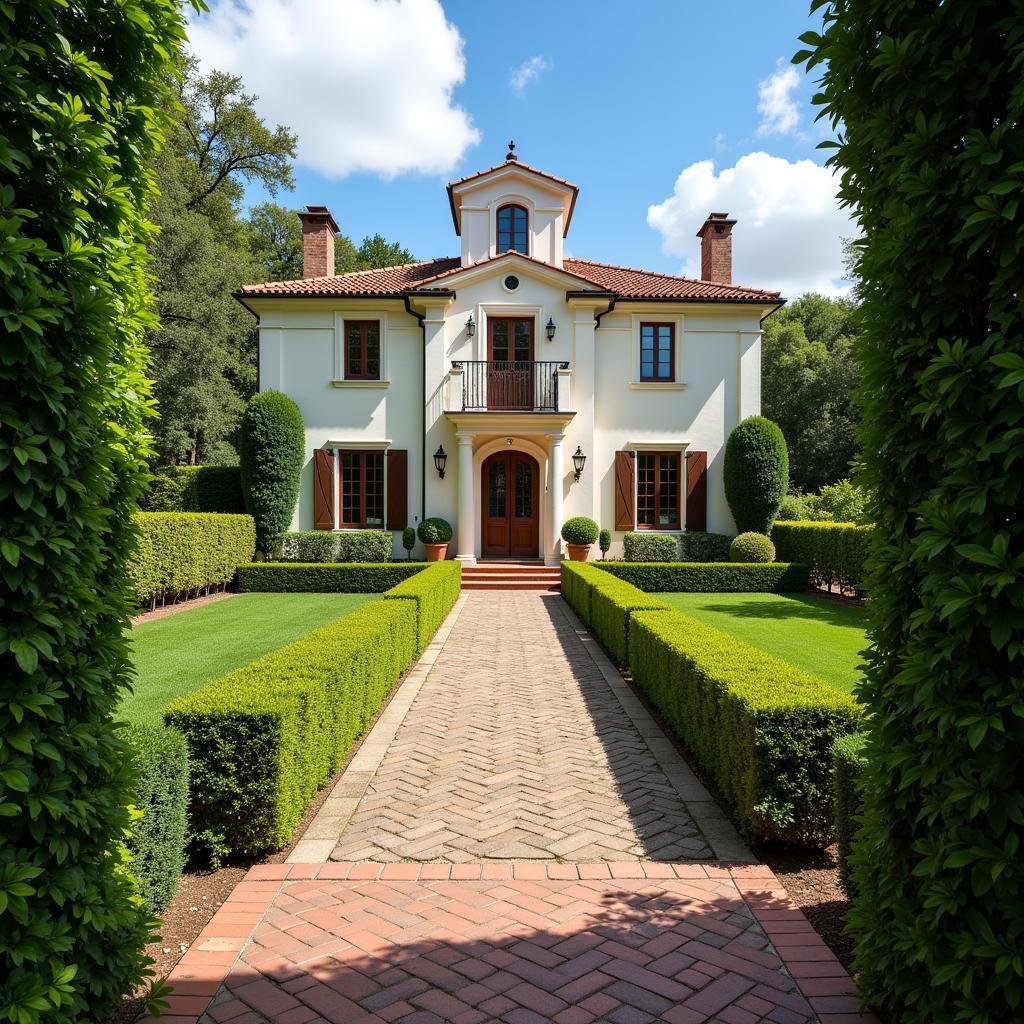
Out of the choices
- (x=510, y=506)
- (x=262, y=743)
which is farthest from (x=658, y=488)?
(x=262, y=743)

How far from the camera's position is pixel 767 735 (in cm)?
425

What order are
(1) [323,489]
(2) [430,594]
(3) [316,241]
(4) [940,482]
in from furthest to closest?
(3) [316,241], (1) [323,489], (2) [430,594], (4) [940,482]

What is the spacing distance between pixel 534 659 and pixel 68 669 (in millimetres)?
7781

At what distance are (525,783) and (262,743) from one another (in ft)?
7.14

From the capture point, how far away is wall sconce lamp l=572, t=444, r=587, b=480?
63.3 ft

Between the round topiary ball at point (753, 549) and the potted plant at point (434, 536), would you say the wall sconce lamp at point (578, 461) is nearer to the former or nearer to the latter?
the potted plant at point (434, 536)

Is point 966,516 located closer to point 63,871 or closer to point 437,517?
point 63,871

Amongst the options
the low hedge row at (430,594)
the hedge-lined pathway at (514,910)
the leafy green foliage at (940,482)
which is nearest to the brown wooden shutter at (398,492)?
the low hedge row at (430,594)

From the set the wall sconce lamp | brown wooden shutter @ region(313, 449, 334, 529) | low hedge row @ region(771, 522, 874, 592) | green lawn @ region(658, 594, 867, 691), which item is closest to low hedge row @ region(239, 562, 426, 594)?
brown wooden shutter @ region(313, 449, 334, 529)

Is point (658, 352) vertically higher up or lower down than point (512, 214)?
lower down

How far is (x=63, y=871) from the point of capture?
A: 7.57 ft

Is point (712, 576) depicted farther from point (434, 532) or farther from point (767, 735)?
point (767, 735)

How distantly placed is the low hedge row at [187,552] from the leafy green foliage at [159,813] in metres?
8.75

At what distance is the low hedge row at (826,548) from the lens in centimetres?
1523
